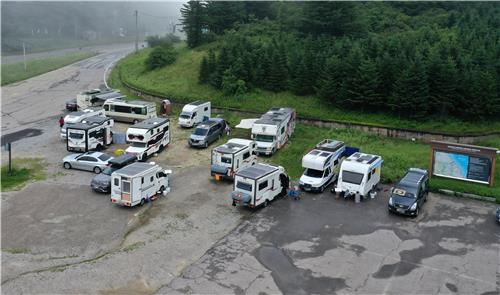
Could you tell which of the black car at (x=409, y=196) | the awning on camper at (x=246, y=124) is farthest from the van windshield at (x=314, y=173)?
the awning on camper at (x=246, y=124)

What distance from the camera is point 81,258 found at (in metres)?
24.4

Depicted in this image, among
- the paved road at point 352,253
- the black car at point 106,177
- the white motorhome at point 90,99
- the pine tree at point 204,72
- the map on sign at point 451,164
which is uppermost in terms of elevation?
the pine tree at point 204,72

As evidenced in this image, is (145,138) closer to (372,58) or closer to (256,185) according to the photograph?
(256,185)

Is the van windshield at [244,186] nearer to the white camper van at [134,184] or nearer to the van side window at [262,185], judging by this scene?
the van side window at [262,185]

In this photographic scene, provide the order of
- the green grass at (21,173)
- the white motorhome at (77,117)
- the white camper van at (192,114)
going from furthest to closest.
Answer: the white camper van at (192,114), the white motorhome at (77,117), the green grass at (21,173)

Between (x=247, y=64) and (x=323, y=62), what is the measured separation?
826cm

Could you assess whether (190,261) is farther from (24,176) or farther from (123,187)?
(24,176)

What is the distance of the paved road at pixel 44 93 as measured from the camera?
5075cm

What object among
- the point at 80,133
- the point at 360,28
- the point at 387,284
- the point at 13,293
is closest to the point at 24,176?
the point at 80,133

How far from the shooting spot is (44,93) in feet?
207

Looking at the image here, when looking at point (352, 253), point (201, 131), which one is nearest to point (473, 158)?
point (352, 253)

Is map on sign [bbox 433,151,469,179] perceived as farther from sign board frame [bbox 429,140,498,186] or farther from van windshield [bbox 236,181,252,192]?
van windshield [bbox 236,181,252,192]

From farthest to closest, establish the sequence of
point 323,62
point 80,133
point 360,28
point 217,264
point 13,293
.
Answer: point 360,28
point 323,62
point 80,133
point 217,264
point 13,293

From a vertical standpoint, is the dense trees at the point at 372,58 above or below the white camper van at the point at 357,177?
above
